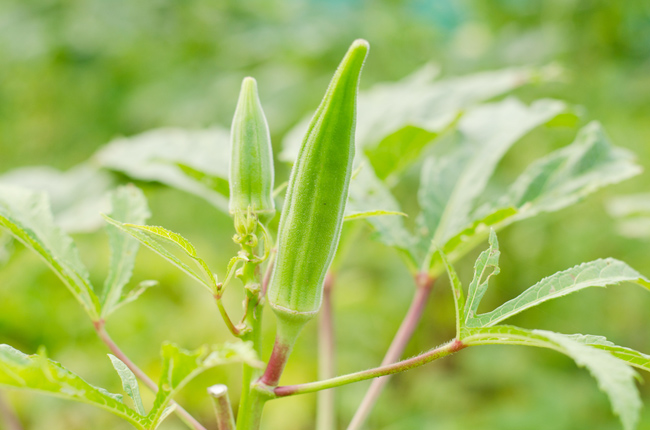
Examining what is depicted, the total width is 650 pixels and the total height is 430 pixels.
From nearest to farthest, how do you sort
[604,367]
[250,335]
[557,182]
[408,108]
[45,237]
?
1. [604,367]
2. [250,335]
3. [45,237]
4. [557,182]
5. [408,108]

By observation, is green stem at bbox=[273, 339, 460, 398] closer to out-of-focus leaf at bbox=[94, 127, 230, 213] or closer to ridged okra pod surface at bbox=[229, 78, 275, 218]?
ridged okra pod surface at bbox=[229, 78, 275, 218]

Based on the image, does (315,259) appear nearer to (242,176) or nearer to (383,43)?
(242,176)

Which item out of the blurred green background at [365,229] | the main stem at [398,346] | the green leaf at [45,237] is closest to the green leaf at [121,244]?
the green leaf at [45,237]

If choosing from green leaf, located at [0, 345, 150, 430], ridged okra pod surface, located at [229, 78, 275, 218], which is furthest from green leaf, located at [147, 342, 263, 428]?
ridged okra pod surface, located at [229, 78, 275, 218]

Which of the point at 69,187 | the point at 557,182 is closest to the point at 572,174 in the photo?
the point at 557,182

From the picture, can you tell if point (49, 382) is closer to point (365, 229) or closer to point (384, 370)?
point (384, 370)

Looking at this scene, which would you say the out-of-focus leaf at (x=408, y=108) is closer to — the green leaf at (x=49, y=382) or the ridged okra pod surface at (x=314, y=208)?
the ridged okra pod surface at (x=314, y=208)
